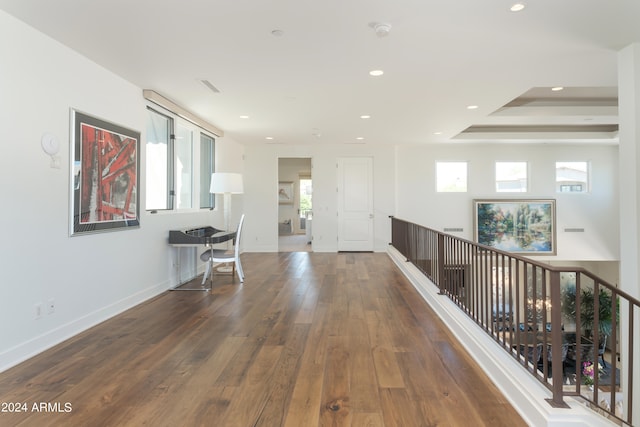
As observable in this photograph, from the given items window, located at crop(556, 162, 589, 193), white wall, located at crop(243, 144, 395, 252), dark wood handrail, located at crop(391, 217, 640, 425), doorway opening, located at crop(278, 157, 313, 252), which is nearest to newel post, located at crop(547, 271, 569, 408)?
dark wood handrail, located at crop(391, 217, 640, 425)

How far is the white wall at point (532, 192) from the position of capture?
8.51 meters

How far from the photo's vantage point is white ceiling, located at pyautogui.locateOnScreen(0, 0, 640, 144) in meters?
2.62

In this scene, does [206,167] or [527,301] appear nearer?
[527,301]

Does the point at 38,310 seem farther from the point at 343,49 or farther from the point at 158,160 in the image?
the point at 343,49

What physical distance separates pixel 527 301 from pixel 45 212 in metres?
3.83

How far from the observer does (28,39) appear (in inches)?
110

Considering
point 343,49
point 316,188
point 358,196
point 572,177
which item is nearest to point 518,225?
point 572,177

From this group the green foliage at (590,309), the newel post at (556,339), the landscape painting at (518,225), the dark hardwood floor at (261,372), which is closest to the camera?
the newel post at (556,339)

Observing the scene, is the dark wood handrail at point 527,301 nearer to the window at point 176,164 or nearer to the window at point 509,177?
the window at point 509,177

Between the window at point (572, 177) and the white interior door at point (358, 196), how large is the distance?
458 cm

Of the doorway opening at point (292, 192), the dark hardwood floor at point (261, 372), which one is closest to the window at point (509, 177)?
the dark hardwood floor at point (261, 372)

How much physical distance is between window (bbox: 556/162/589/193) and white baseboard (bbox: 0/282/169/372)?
9217 mm

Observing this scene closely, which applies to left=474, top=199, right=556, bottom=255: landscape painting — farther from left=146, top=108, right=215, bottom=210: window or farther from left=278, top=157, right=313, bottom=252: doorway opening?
left=278, top=157, right=313, bottom=252: doorway opening

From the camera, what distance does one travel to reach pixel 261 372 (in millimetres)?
2529
